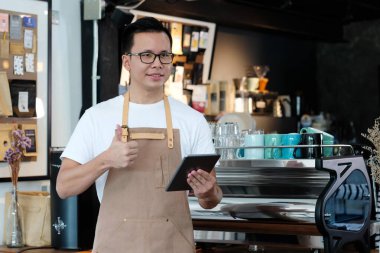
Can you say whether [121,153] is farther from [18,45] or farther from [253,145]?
[18,45]

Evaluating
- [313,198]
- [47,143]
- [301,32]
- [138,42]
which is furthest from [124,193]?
[301,32]

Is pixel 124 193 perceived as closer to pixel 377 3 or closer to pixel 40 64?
pixel 40 64

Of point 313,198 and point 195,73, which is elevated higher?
point 195,73

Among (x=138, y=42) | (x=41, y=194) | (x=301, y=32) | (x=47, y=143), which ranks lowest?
(x=41, y=194)

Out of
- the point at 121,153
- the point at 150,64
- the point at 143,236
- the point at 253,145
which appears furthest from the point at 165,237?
the point at 253,145

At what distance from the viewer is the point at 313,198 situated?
3.60 meters

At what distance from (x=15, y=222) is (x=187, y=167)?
7.90 ft

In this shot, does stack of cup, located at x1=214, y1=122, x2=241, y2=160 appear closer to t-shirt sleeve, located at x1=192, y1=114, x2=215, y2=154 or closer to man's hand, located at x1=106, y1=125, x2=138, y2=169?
t-shirt sleeve, located at x1=192, y1=114, x2=215, y2=154

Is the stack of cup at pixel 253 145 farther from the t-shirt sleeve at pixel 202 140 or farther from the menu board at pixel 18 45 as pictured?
the menu board at pixel 18 45

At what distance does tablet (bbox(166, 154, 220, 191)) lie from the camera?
2156 mm

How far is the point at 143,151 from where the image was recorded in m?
2.46

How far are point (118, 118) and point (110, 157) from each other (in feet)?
0.85

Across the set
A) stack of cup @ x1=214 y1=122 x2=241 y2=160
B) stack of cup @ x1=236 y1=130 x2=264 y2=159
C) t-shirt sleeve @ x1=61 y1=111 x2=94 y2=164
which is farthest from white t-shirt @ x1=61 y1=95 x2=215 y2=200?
stack of cup @ x1=214 y1=122 x2=241 y2=160

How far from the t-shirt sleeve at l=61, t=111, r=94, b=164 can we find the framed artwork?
7.30ft
